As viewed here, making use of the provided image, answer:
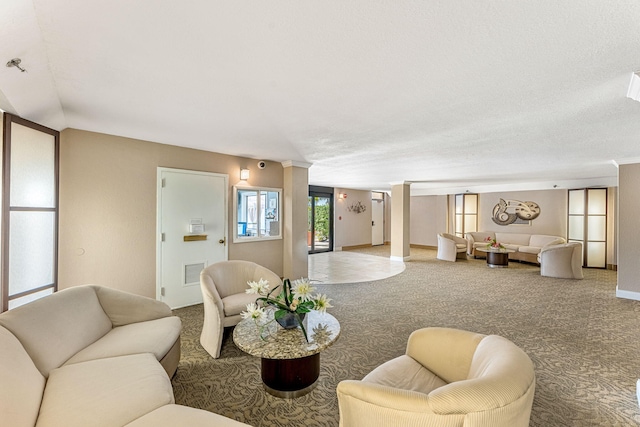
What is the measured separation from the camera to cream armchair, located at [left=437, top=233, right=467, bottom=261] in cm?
847

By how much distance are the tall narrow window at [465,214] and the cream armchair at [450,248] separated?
1.65m

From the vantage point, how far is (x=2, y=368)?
1397 millimetres

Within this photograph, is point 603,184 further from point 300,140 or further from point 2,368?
point 2,368

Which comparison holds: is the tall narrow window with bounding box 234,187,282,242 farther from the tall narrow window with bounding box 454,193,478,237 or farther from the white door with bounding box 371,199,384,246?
the tall narrow window with bounding box 454,193,478,237

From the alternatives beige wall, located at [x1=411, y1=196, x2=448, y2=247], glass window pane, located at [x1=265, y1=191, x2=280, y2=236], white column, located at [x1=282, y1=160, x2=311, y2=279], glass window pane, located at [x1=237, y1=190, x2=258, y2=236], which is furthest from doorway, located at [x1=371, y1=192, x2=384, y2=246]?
glass window pane, located at [x1=237, y1=190, x2=258, y2=236]

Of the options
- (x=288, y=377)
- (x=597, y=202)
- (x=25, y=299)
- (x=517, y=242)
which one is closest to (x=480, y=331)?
(x=288, y=377)

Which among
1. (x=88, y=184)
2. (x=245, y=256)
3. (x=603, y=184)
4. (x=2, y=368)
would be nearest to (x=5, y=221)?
(x=88, y=184)

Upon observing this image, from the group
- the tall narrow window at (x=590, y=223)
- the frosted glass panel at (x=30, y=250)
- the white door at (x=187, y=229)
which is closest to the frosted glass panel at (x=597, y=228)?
the tall narrow window at (x=590, y=223)

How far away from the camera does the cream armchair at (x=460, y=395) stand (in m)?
1.09

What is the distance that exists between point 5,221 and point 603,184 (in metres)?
11.7

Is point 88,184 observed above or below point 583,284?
above

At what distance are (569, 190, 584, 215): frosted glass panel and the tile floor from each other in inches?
201

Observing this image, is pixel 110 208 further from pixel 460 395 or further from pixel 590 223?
pixel 590 223

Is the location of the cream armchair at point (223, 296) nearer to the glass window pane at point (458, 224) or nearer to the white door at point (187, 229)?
the white door at point (187, 229)
